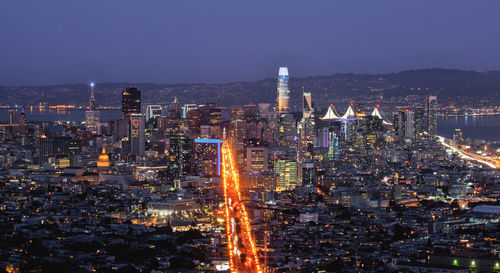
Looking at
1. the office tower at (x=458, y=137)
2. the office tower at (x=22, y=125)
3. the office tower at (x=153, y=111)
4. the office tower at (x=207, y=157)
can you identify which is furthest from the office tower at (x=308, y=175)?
the office tower at (x=153, y=111)

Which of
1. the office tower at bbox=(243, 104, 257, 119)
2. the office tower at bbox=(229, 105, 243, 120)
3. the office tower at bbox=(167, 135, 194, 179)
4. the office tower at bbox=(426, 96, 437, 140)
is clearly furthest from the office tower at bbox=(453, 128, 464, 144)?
the office tower at bbox=(167, 135, 194, 179)

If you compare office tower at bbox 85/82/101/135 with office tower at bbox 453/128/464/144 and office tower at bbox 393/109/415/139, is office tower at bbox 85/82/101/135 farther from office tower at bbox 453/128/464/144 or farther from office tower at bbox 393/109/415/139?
office tower at bbox 453/128/464/144

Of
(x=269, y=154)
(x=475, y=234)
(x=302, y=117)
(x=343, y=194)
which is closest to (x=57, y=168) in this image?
(x=269, y=154)

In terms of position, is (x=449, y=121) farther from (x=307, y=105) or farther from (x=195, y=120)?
(x=195, y=120)

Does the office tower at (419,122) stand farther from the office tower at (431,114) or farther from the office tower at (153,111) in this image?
the office tower at (153,111)

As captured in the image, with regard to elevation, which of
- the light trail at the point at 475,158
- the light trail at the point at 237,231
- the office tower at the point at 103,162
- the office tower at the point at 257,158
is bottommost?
the light trail at the point at 237,231

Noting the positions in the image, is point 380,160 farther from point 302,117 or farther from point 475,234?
point 475,234
